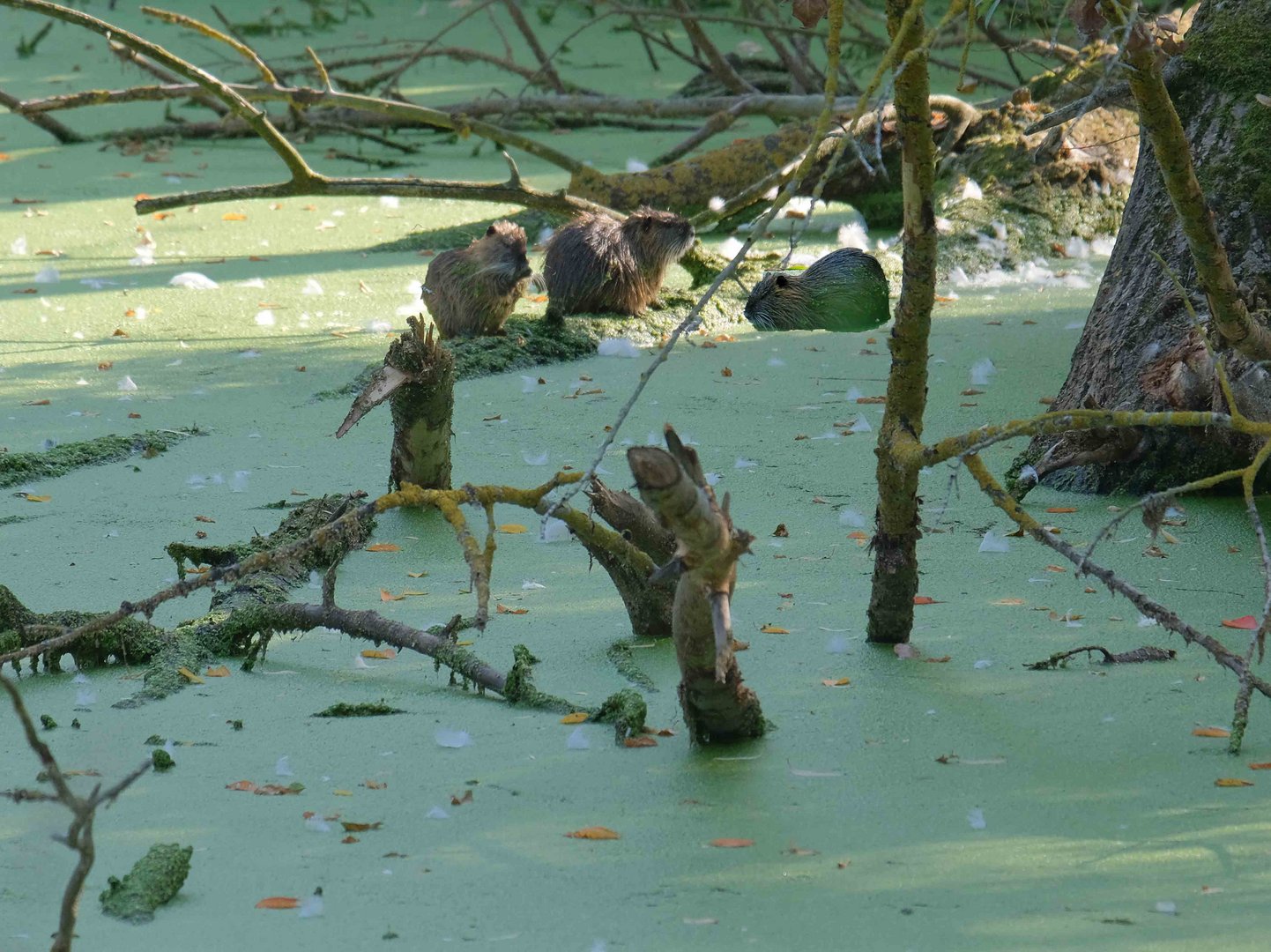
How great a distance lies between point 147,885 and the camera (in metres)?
1.49

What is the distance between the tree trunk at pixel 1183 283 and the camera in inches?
112

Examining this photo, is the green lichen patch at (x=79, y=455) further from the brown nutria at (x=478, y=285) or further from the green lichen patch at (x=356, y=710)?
the green lichen patch at (x=356, y=710)

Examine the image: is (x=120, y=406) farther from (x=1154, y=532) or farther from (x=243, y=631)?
(x=1154, y=532)

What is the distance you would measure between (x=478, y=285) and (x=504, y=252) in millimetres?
154

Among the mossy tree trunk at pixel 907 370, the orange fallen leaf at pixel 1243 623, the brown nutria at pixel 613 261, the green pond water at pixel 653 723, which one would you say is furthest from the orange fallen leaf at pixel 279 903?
the brown nutria at pixel 613 261

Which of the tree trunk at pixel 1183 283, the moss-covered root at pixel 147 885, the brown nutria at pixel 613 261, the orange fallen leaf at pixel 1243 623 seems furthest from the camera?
the brown nutria at pixel 613 261

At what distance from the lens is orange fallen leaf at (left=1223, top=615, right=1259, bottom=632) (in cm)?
220

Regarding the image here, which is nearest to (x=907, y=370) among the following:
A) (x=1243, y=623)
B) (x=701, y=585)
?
(x=701, y=585)

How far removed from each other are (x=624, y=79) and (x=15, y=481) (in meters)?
5.64

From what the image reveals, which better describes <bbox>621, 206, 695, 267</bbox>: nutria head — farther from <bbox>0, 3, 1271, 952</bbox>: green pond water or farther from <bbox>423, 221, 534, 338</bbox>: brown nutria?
<bbox>0, 3, 1271, 952</bbox>: green pond water

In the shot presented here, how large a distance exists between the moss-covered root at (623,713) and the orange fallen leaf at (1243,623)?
0.89 metres

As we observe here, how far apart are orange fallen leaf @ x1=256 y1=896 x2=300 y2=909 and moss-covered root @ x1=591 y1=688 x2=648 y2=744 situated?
1.65 ft

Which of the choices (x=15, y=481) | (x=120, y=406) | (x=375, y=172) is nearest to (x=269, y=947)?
(x=15, y=481)

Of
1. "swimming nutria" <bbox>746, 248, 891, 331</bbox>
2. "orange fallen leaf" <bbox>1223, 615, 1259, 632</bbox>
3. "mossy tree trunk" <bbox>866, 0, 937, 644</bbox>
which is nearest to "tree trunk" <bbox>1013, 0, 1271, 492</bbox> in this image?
"orange fallen leaf" <bbox>1223, 615, 1259, 632</bbox>
